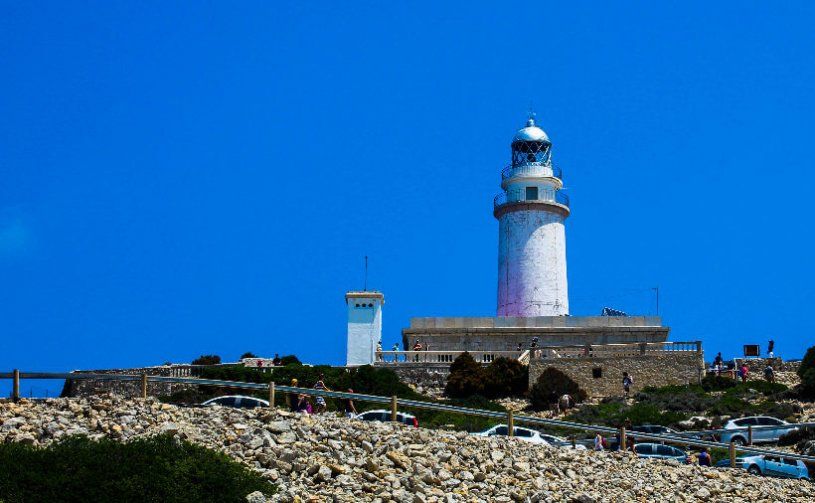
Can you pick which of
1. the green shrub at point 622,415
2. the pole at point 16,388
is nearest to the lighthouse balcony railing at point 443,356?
the green shrub at point 622,415

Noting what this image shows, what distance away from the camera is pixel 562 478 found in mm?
21281

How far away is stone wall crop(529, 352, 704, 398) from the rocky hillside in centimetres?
2018

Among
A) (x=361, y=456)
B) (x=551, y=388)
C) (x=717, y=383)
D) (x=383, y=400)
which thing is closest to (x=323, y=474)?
(x=361, y=456)

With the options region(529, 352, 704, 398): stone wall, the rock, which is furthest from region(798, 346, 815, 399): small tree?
the rock

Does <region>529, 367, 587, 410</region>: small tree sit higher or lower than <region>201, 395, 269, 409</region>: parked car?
higher

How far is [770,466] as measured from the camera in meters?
26.2

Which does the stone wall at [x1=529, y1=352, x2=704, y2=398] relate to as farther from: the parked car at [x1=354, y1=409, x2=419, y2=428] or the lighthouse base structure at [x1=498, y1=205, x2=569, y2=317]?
→ the parked car at [x1=354, y1=409, x2=419, y2=428]

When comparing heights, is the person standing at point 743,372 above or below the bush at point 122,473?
above

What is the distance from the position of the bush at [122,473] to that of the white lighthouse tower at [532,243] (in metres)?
39.9

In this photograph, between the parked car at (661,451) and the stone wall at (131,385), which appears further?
the stone wall at (131,385)

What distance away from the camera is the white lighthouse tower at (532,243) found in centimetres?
5719

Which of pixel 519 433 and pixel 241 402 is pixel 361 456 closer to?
pixel 241 402

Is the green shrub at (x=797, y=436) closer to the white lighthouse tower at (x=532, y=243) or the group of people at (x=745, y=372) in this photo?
the group of people at (x=745, y=372)

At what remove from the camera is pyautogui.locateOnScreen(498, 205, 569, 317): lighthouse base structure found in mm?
57031
